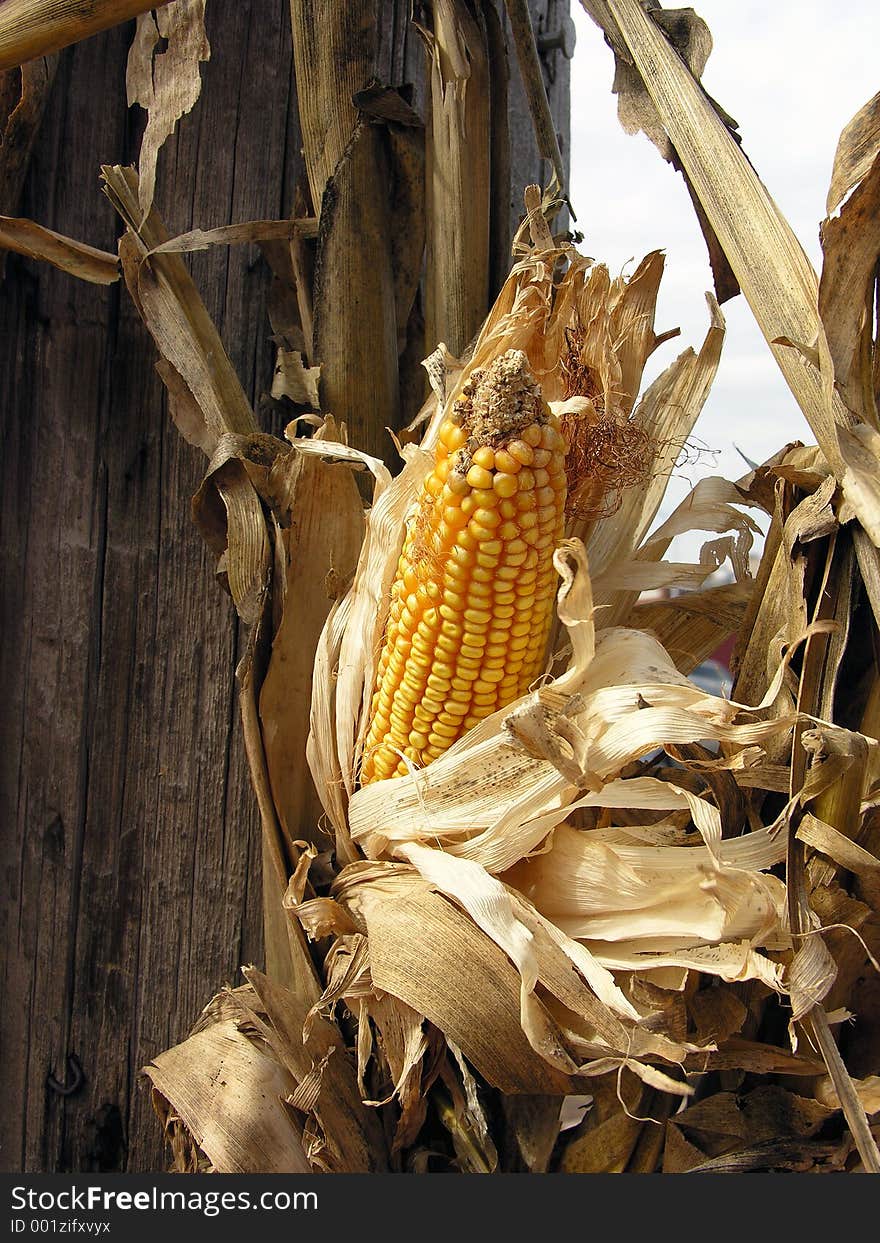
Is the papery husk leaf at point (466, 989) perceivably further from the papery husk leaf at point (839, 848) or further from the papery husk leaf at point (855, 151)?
the papery husk leaf at point (855, 151)

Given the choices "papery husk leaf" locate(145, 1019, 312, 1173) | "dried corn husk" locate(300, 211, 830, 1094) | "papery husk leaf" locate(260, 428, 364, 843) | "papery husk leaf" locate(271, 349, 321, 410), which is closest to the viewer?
"dried corn husk" locate(300, 211, 830, 1094)

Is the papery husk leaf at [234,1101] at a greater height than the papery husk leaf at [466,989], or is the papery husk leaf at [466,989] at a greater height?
the papery husk leaf at [466,989]

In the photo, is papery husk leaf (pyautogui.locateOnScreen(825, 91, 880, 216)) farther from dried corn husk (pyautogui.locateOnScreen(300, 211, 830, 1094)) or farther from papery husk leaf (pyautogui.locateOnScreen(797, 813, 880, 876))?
papery husk leaf (pyautogui.locateOnScreen(797, 813, 880, 876))

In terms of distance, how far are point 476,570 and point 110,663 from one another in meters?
0.60

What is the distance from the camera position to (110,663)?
118 cm

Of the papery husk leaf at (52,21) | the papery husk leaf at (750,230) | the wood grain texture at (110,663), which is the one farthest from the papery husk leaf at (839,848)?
the papery husk leaf at (52,21)

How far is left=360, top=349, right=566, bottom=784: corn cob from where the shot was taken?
30.5 inches

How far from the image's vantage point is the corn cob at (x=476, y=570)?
78 cm

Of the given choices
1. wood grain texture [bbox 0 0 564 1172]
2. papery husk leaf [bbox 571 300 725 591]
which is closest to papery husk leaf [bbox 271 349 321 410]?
wood grain texture [bbox 0 0 564 1172]

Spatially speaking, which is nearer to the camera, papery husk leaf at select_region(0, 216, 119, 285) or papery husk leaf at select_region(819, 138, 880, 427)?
papery husk leaf at select_region(819, 138, 880, 427)

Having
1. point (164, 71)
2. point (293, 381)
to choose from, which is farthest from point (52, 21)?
point (293, 381)

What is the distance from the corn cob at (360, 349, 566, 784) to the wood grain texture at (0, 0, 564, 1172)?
0.38 metres

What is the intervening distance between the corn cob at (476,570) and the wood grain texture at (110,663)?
1.24ft

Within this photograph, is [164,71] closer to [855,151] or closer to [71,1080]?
[855,151]
